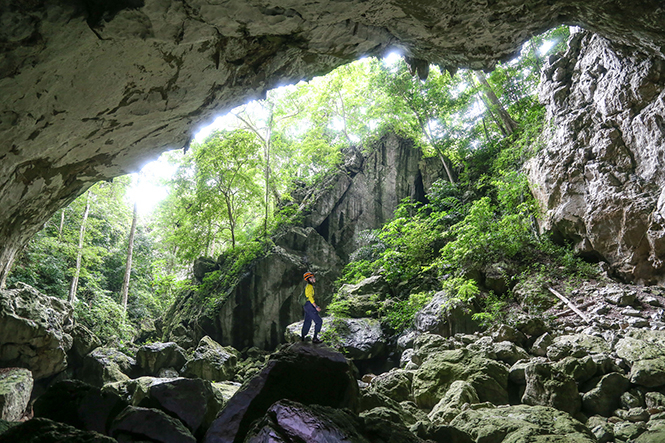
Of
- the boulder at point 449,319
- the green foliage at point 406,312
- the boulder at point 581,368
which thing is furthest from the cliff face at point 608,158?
the green foliage at point 406,312

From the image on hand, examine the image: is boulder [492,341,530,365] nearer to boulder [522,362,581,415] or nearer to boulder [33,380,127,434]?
boulder [522,362,581,415]

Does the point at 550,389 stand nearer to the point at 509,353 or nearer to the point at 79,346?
the point at 509,353

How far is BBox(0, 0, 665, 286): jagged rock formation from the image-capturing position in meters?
3.31

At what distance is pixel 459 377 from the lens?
17.8ft

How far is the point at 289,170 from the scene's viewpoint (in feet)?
57.8

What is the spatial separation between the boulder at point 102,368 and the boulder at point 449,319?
7.91 m

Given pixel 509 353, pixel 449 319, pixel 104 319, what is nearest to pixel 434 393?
pixel 509 353

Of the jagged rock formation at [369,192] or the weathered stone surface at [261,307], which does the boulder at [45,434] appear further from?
the jagged rock formation at [369,192]

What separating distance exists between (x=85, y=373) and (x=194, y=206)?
7276mm

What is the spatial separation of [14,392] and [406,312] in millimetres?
8605

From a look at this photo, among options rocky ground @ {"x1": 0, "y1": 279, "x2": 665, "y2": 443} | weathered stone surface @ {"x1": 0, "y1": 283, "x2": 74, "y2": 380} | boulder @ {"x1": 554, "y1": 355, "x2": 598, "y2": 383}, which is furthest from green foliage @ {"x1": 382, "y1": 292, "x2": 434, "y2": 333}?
weathered stone surface @ {"x1": 0, "y1": 283, "x2": 74, "y2": 380}

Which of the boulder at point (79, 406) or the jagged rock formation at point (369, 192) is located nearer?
the boulder at point (79, 406)

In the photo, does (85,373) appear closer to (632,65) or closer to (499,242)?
(499,242)

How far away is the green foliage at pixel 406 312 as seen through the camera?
9.42 metres
